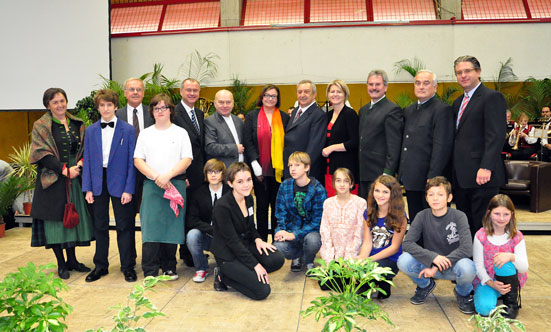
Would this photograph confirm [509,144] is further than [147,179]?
Yes

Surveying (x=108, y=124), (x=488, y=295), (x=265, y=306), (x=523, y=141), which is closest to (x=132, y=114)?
(x=108, y=124)

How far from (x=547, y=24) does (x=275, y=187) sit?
22.5 feet

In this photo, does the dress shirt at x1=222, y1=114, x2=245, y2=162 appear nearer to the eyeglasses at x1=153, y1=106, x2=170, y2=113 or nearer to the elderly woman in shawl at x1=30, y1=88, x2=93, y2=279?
the eyeglasses at x1=153, y1=106, x2=170, y2=113

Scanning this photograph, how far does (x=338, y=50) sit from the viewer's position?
888 cm

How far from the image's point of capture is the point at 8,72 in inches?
318

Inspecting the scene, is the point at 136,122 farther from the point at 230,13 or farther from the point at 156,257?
the point at 230,13

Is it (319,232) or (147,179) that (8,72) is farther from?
(319,232)

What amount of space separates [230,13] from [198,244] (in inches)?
263

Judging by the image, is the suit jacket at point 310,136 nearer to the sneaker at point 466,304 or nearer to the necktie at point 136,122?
the necktie at point 136,122

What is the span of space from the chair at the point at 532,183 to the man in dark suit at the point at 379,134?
2.64 m

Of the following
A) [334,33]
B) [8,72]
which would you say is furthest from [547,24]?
[8,72]

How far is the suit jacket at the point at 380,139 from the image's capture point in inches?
151

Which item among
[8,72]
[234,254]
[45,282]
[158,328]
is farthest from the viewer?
[8,72]

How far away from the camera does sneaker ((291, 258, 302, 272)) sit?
158 inches
